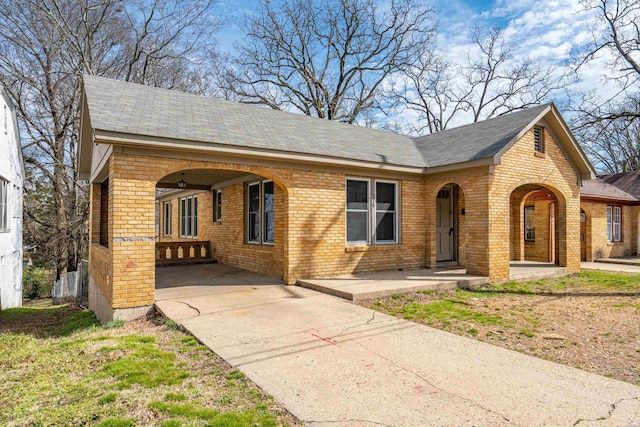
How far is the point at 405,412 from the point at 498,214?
7.99 meters

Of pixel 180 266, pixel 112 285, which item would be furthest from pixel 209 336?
pixel 180 266

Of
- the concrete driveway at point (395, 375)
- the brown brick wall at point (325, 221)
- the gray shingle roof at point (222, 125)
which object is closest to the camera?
the concrete driveway at point (395, 375)

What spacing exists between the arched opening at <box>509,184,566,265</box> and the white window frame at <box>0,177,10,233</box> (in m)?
18.2

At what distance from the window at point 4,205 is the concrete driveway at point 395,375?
11243mm

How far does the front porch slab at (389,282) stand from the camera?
7898 mm

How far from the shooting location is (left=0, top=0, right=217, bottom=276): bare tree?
61.2 ft

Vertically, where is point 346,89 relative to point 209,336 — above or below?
above

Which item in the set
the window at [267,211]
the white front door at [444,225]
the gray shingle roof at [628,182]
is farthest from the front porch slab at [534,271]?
the gray shingle roof at [628,182]

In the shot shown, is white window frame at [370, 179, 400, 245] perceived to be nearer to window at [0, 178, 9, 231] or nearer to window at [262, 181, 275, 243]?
window at [262, 181, 275, 243]

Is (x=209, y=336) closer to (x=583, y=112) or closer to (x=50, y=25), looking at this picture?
(x=583, y=112)

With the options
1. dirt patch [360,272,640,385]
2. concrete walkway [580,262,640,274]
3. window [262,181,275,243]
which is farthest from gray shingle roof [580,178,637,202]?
window [262,181,275,243]

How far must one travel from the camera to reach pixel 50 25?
18.7 metres

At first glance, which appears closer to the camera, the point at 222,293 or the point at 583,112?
the point at 222,293

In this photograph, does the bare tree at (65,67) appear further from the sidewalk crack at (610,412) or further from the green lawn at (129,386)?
the sidewalk crack at (610,412)
